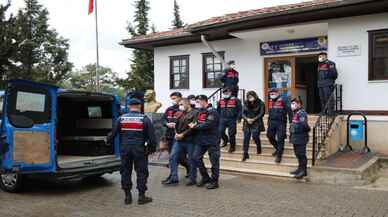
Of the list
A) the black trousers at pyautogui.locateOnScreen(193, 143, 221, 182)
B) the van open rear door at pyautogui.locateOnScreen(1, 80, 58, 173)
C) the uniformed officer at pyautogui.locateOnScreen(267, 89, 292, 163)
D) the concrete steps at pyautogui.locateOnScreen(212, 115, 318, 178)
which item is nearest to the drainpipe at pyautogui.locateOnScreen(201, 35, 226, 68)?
the concrete steps at pyautogui.locateOnScreen(212, 115, 318, 178)

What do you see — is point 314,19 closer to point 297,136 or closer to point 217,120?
point 297,136

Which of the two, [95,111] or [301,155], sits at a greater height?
[95,111]

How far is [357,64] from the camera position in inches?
439

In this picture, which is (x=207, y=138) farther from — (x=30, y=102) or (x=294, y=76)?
(x=294, y=76)

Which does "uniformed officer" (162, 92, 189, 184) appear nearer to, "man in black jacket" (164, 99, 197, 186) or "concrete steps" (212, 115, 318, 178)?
"man in black jacket" (164, 99, 197, 186)

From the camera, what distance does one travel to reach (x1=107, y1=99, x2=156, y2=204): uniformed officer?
6.65 m

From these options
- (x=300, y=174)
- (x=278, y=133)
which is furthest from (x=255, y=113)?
(x=300, y=174)

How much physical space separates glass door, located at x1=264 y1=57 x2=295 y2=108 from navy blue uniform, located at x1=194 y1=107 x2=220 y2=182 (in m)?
6.00

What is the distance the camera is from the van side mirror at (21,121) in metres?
7.05

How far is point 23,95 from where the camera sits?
23.4ft

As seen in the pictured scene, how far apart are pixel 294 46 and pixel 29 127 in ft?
29.2

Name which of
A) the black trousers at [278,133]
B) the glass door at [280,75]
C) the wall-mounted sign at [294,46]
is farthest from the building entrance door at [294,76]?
the black trousers at [278,133]

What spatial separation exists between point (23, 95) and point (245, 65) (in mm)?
8581

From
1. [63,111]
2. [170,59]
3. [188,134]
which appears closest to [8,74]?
[170,59]
